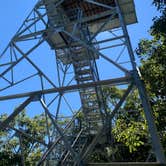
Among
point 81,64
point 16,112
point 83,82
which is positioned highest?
point 81,64

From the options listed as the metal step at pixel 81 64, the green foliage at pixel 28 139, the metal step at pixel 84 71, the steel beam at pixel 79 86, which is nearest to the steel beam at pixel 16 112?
the steel beam at pixel 79 86

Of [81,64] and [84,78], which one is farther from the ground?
[81,64]

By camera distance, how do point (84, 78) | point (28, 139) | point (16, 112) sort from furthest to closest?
point (28, 139)
point (84, 78)
point (16, 112)

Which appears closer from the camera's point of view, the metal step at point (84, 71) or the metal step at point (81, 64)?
the metal step at point (84, 71)

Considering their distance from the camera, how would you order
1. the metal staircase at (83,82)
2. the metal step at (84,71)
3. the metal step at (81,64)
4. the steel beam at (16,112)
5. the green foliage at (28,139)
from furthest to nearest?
1. the green foliage at (28,139)
2. the metal step at (81,64)
3. the metal step at (84,71)
4. the metal staircase at (83,82)
5. the steel beam at (16,112)

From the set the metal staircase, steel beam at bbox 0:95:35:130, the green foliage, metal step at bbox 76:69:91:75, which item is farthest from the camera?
the green foliage

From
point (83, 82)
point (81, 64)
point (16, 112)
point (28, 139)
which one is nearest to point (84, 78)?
point (83, 82)

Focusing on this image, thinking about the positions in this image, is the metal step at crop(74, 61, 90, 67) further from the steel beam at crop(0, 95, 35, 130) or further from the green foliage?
the green foliage

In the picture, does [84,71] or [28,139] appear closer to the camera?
[84,71]

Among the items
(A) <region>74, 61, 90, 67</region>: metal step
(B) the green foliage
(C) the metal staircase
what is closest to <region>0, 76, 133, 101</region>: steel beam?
(C) the metal staircase

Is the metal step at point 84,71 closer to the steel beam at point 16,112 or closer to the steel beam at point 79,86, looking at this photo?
the steel beam at point 79,86

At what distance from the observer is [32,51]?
1093cm

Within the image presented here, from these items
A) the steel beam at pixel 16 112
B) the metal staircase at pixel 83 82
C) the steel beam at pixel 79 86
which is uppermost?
the metal staircase at pixel 83 82

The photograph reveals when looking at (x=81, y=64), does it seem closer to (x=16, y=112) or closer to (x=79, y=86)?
(x=79, y=86)
